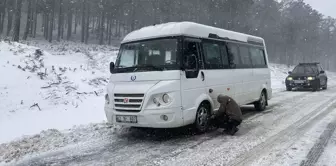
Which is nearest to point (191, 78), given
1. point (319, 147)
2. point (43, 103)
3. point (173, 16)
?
point (319, 147)

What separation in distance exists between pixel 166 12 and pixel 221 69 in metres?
37.7

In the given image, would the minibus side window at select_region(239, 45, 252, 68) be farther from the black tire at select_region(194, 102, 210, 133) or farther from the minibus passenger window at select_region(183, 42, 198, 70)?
the minibus passenger window at select_region(183, 42, 198, 70)

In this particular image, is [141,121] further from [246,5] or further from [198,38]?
[246,5]

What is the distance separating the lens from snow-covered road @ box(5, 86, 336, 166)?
5122 millimetres

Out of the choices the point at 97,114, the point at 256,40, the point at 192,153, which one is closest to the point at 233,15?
the point at 256,40

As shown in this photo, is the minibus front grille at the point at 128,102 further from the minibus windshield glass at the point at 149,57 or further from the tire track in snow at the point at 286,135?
the tire track in snow at the point at 286,135

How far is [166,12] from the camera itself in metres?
44.1

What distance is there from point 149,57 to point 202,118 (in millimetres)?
2038

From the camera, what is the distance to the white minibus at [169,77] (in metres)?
6.12

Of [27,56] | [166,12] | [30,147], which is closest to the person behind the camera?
[30,147]

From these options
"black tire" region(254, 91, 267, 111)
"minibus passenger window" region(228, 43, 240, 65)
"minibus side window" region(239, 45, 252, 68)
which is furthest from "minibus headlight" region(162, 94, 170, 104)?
"black tire" region(254, 91, 267, 111)

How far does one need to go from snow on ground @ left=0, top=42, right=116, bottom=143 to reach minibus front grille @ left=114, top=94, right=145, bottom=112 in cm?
254

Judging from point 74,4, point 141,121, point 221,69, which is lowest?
point 141,121

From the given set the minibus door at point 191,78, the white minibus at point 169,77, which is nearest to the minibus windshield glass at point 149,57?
the white minibus at point 169,77
